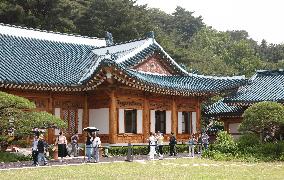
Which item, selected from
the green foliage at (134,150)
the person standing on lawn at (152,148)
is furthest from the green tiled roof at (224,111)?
the person standing on lawn at (152,148)

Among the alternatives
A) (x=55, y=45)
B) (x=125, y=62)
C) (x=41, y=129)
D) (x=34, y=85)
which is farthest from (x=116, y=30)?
(x=41, y=129)

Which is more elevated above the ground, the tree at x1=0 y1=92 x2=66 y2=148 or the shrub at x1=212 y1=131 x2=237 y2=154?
the tree at x1=0 y1=92 x2=66 y2=148

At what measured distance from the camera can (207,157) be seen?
27312 millimetres

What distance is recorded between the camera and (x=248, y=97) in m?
35.0

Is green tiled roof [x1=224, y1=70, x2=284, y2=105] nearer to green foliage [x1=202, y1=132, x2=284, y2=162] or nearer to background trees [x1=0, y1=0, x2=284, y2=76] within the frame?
green foliage [x1=202, y1=132, x2=284, y2=162]

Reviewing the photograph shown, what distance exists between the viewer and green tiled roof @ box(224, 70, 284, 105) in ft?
112

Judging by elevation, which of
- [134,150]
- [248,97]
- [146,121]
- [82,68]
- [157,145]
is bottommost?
[134,150]

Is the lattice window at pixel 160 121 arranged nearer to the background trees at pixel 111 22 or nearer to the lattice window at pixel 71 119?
the lattice window at pixel 71 119

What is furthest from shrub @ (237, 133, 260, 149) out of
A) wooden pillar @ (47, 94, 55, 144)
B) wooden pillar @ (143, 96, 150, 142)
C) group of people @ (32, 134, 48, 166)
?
group of people @ (32, 134, 48, 166)

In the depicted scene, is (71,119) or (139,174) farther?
(71,119)

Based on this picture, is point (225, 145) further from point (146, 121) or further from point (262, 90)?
point (262, 90)

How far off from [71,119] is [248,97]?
1286 cm

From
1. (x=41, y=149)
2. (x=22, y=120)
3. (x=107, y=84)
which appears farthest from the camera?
(x=107, y=84)

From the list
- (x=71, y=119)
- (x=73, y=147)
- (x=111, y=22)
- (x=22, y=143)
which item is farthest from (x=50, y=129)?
(x=111, y=22)
